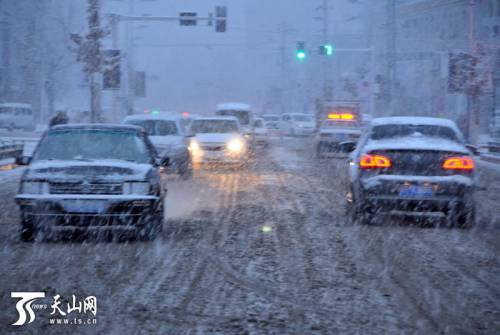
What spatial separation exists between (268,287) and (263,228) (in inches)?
172

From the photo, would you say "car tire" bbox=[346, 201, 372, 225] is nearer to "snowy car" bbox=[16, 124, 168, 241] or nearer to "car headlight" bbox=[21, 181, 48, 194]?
"snowy car" bbox=[16, 124, 168, 241]

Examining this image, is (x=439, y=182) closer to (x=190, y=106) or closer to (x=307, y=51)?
(x=307, y=51)

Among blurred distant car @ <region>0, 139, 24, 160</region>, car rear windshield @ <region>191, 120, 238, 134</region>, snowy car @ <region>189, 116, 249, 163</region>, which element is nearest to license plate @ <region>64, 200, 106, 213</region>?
snowy car @ <region>189, 116, 249, 163</region>

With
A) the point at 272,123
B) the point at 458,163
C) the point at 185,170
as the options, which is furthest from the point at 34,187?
the point at 272,123

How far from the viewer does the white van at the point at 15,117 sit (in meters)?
59.4

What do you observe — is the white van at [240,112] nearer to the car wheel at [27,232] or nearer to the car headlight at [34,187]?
the car wheel at [27,232]

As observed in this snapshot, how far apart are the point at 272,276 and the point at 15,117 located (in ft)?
177

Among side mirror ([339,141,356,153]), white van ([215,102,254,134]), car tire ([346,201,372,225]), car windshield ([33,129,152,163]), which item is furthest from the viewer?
white van ([215,102,254,134])

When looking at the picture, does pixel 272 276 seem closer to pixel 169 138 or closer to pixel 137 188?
pixel 137 188

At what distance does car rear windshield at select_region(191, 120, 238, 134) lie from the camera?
2725cm

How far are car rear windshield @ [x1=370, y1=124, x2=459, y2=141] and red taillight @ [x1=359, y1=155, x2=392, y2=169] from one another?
3.19 ft

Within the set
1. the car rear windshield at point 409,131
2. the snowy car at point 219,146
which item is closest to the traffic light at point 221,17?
the snowy car at point 219,146

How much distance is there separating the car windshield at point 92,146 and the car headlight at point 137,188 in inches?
29.2

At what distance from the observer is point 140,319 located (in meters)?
6.84
